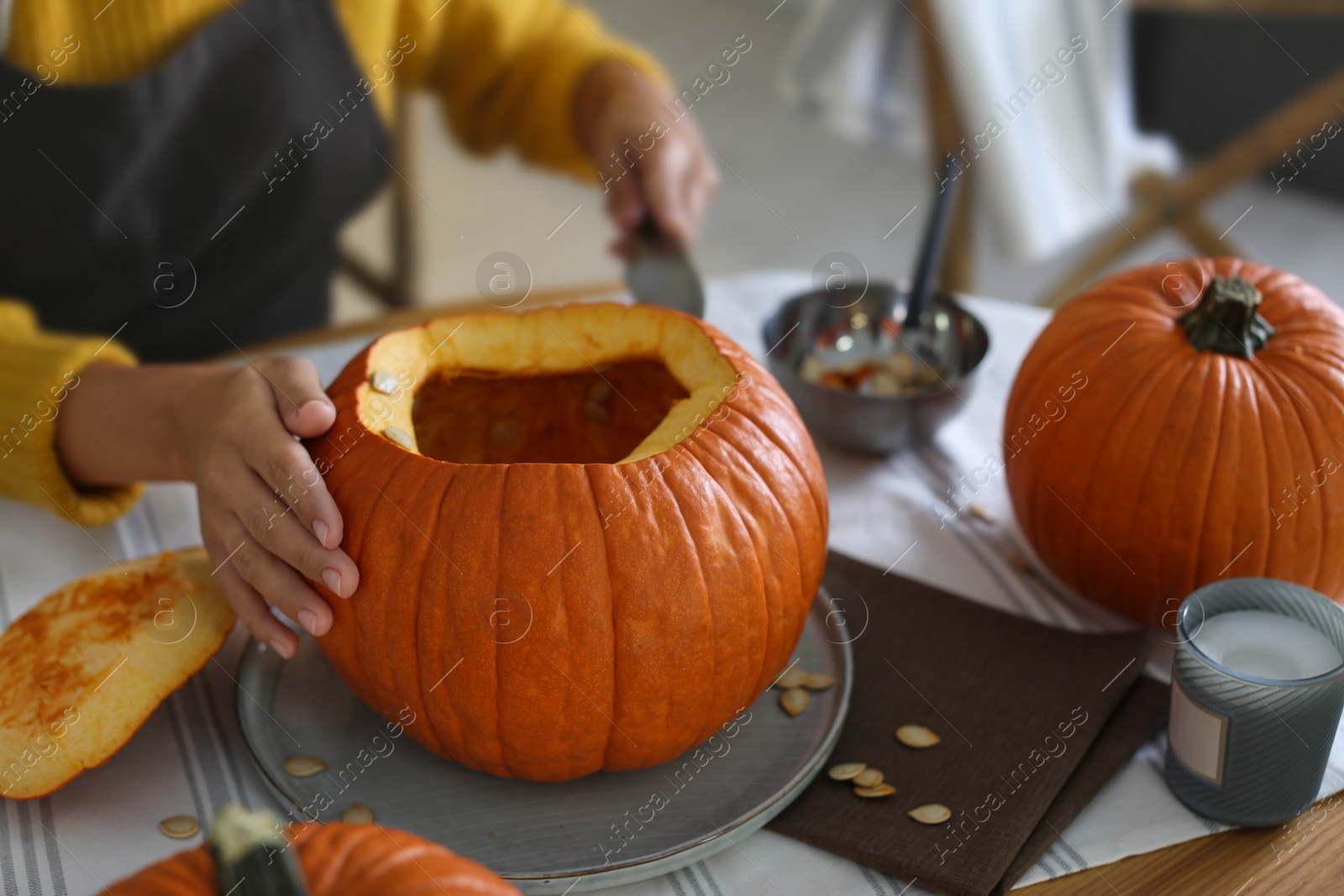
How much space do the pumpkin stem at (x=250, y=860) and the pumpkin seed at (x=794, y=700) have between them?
1.13ft

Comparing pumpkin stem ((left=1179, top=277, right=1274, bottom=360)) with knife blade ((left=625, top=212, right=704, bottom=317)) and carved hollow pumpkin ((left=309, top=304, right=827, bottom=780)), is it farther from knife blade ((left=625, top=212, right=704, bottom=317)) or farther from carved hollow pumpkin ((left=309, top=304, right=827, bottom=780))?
knife blade ((left=625, top=212, right=704, bottom=317))

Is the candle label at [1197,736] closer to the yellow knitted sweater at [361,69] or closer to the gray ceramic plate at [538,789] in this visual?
the gray ceramic plate at [538,789]

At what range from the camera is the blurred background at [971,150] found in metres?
1.79

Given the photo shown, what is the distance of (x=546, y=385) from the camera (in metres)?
0.76

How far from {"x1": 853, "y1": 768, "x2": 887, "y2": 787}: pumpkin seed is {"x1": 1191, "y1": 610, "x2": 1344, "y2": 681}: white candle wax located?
189 millimetres

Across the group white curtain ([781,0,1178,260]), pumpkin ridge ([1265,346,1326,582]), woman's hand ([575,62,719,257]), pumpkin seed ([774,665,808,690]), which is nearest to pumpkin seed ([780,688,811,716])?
pumpkin seed ([774,665,808,690])

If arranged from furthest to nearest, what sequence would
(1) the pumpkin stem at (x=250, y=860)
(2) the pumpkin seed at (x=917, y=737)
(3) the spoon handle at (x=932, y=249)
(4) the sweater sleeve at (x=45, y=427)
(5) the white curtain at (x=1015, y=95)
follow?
(5) the white curtain at (x=1015, y=95), (3) the spoon handle at (x=932, y=249), (4) the sweater sleeve at (x=45, y=427), (2) the pumpkin seed at (x=917, y=737), (1) the pumpkin stem at (x=250, y=860)

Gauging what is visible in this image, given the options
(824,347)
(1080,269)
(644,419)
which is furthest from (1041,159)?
(644,419)

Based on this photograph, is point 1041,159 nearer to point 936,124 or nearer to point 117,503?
point 936,124

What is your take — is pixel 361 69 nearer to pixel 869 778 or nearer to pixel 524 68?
pixel 524 68

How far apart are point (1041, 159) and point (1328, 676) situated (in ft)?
4.66

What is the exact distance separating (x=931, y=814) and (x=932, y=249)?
1.66ft

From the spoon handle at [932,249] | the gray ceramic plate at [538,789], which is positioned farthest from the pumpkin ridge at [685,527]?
the spoon handle at [932,249]

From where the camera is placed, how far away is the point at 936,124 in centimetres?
159
